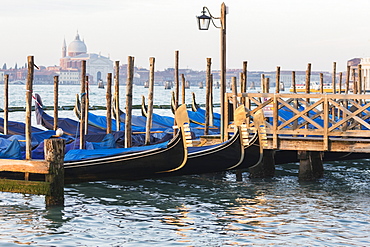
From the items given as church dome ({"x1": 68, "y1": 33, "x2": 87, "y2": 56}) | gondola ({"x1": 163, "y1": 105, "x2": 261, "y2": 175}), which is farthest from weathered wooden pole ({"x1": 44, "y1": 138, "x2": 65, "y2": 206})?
church dome ({"x1": 68, "y1": 33, "x2": 87, "y2": 56})

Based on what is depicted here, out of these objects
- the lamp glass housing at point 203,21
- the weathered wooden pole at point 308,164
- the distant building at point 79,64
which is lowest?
the weathered wooden pole at point 308,164

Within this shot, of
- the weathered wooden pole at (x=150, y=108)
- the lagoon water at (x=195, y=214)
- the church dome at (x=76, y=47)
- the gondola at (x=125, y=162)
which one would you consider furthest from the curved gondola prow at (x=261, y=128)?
the church dome at (x=76, y=47)

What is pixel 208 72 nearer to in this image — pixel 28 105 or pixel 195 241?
pixel 28 105

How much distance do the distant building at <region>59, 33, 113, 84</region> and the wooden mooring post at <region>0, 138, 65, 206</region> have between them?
131527 mm

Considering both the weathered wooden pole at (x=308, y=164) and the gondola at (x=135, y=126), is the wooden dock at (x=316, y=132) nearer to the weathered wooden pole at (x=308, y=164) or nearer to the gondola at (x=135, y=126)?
the weathered wooden pole at (x=308, y=164)

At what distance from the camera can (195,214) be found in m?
8.33

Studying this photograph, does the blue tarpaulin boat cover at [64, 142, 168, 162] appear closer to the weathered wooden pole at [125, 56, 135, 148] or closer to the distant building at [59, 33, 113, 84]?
the weathered wooden pole at [125, 56, 135, 148]

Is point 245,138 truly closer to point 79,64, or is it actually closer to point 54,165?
point 54,165

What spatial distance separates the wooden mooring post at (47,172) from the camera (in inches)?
314

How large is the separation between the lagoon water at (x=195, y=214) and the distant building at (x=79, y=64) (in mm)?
129795

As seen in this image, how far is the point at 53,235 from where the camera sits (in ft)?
23.7

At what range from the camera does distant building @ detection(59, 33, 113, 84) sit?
143 m

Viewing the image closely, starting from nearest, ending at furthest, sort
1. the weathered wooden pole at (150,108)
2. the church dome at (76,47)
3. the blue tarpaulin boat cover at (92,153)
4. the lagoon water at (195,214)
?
the lagoon water at (195,214), the blue tarpaulin boat cover at (92,153), the weathered wooden pole at (150,108), the church dome at (76,47)

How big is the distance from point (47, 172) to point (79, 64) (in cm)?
13641
